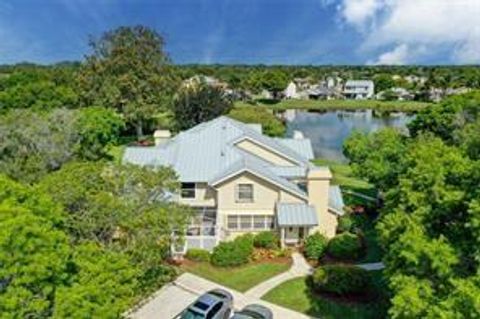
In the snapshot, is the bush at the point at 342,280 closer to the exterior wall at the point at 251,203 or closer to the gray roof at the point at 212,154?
the exterior wall at the point at 251,203

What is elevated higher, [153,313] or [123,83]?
[123,83]

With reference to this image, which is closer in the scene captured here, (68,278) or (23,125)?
(68,278)

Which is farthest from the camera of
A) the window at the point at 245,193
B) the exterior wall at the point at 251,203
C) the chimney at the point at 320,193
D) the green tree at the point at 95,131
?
the green tree at the point at 95,131

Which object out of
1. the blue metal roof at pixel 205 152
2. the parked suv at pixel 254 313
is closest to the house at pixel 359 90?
the blue metal roof at pixel 205 152

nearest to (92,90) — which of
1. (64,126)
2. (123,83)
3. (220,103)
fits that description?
(123,83)

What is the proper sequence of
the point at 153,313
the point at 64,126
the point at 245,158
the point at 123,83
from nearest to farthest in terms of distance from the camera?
the point at 153,313 < the point at 245,158 < the point at 64,126 < the point at 123,83

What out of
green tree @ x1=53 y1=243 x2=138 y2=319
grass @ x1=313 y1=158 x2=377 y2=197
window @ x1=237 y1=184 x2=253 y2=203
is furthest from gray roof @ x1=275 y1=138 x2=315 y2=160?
green tree @ x1=53 y1=243 x2=138 y2=319

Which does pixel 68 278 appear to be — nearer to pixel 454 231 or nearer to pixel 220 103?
pixel 454 231
